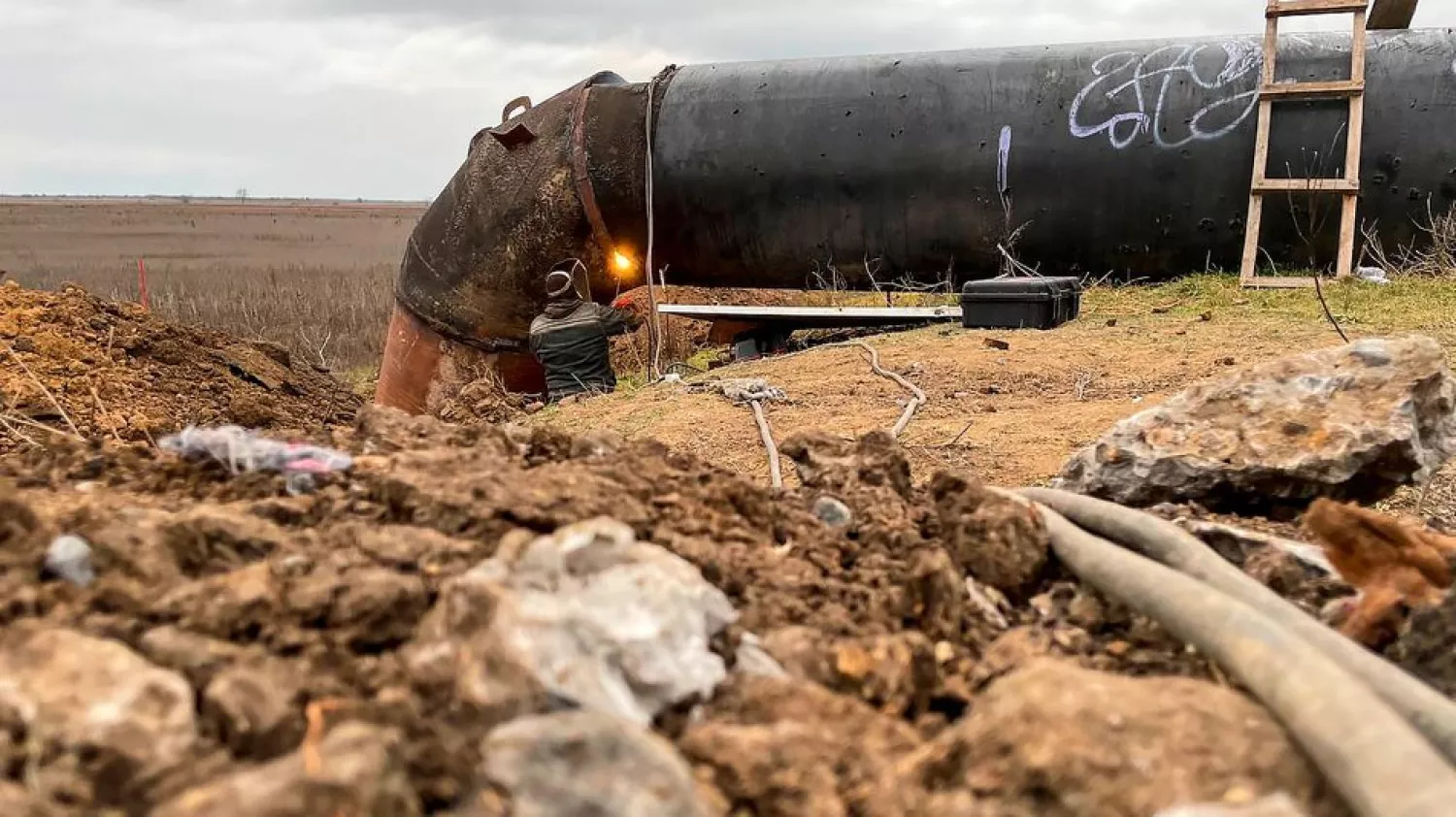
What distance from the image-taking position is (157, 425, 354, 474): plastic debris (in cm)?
176

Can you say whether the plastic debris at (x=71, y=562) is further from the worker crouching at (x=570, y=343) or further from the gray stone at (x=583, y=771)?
the worker crouching at (x=570, y=343)

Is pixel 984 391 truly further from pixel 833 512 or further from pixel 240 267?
pixel 240 267

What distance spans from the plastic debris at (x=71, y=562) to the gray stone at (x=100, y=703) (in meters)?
0.21

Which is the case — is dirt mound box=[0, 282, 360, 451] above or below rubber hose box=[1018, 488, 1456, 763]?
below

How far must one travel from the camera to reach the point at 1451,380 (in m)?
2.76

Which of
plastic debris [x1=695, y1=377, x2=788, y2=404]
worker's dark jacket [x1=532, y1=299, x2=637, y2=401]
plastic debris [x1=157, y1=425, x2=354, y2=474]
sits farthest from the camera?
worker's dark jacket [x1=532, y1=299, x2=637, y2=401]

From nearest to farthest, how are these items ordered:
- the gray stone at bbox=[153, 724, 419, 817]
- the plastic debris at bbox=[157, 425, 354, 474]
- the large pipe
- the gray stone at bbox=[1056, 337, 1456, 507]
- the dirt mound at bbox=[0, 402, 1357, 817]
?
the gray stone at bbox=[153, 724, 419, 817] → the dirt mound at bbox=[0, 402, 1357, 817] → the plastic debris at bbox=[157, 425, 354, 474] → the gray stone at bbox=[1056, 337, 1456, 507] → the large pipe

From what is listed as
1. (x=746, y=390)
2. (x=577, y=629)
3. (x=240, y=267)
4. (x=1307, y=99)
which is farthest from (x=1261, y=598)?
(x=240, y=267)

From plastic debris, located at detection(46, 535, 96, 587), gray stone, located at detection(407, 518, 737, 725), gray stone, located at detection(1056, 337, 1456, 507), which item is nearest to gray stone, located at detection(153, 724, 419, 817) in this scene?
gray stone, located at detection(407, 518, 737, 725)

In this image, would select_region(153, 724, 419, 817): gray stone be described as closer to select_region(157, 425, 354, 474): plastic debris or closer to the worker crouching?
select_region(157, 425, 354, 474): plastic debris

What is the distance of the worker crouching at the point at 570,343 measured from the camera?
7793 mm

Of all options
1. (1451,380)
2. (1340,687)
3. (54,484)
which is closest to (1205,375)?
(1451,380)

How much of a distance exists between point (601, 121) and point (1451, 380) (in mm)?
6508

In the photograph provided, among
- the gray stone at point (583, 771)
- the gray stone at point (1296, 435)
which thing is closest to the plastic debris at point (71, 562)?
the gray stone at point (583, 771)
